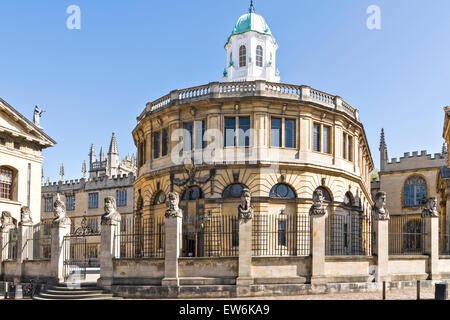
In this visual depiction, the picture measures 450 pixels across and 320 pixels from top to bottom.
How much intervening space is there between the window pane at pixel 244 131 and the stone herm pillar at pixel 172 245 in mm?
10568

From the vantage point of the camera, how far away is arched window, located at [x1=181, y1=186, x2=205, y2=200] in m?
34.0

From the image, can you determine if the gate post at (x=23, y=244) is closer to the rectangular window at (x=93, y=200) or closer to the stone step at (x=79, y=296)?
the stone step at (x=79, y=296)

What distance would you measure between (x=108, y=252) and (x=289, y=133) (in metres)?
14.7

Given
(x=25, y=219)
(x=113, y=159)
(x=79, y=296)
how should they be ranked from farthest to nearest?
(x=113, y=159), (x=25, y=219), (x=79, y=296)

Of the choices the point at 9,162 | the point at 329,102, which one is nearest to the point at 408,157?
the point at 329,102

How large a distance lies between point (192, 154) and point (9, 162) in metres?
15.3

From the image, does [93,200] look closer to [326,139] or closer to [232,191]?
[232,191]

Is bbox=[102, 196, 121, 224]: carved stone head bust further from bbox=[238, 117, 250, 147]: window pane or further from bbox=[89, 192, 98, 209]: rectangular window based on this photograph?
bbox=[89, 192, 98, 209]: rectangular window

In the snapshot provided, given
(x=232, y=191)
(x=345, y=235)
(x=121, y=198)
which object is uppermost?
(x=232, y=191)

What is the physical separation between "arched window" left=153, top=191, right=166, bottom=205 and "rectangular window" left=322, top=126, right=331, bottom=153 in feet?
36.5

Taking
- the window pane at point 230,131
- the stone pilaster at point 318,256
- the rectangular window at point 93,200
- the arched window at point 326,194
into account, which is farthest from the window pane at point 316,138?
the rectangular window at point 93,200

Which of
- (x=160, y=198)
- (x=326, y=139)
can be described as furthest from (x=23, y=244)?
(x=326, y=139)

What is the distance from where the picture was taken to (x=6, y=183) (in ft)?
132

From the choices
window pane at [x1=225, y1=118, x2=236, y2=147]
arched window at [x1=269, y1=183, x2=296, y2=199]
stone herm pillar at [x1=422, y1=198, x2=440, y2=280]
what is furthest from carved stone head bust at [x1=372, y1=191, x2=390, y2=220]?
window pane at [x1=225, y1=118, x2=236, y2=147]
